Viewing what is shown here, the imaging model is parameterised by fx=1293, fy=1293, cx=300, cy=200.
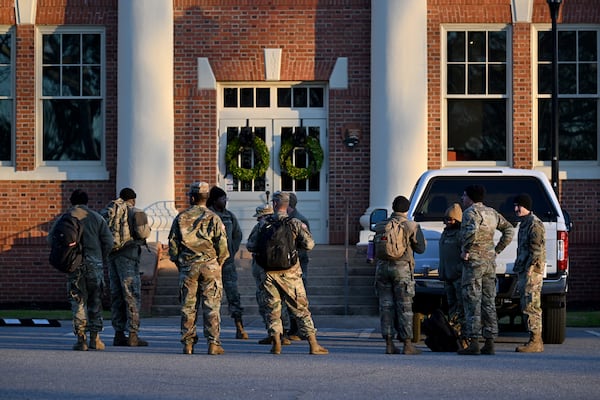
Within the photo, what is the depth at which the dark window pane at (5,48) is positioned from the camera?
23734mm

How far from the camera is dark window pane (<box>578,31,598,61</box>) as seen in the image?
23375 millimetres

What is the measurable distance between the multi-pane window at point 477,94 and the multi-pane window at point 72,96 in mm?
6401

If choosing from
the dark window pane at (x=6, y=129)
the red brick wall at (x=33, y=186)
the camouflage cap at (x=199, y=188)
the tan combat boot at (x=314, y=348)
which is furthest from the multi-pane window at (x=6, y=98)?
the tan combat boot at (x=314, y=348)

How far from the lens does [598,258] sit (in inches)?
899

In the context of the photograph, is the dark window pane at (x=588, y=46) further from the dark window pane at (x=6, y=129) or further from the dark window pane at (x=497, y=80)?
the dark window pane at (x=6, y=129)

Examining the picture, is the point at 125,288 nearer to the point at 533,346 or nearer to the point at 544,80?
the point at 533,346

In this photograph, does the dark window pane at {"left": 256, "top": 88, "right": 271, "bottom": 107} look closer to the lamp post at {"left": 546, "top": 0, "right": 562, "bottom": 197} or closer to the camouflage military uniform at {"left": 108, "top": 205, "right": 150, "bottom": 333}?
the lamp post at {"left": 546, "top": 0, "right": 562, "bottom": 197}

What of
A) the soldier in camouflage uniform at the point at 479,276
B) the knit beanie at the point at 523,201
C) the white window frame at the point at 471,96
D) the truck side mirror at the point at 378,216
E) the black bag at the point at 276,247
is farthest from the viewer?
the white window frame at the point at 471,96

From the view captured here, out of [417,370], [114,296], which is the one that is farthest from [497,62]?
[417,370]

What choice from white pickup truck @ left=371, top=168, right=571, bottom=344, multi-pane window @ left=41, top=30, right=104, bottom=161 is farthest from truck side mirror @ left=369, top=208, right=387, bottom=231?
multi-pane window @ left=41, top=30, right=104, bottom=161

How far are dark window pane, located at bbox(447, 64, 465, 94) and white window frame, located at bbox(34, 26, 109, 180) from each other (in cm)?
629

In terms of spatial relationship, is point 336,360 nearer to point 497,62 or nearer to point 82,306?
point 82,306

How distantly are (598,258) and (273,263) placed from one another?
1076 cm

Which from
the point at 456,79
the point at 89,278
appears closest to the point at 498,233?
the point at 89,278
